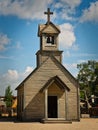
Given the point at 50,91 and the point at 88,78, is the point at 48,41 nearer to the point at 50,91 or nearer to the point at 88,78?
the point at 50,91

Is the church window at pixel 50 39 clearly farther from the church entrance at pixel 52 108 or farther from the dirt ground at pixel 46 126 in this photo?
the dirt ground at pixel 46 126

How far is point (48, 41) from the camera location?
111ft

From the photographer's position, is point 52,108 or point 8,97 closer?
point 52,108

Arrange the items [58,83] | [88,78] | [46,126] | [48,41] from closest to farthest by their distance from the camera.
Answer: [46,126], [58,83], [48,41], [88,78]

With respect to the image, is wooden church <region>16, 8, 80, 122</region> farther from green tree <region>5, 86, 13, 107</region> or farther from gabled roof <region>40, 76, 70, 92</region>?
green tree <region>5, 86, 13, 107</region>

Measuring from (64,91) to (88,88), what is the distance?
3290cm

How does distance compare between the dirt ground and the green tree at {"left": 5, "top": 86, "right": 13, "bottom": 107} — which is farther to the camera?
the green tree at {"left": 5, "top": 86, "right": 13, "bottom": 107}

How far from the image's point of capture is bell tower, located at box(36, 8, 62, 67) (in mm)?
32844

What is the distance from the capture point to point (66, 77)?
31578 mm

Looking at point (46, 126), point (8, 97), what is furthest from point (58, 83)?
point (8, 97)

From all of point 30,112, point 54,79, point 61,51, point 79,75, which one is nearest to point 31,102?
point 30,112

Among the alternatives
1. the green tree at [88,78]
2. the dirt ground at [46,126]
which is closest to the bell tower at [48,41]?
the dirt ground at [46,126]

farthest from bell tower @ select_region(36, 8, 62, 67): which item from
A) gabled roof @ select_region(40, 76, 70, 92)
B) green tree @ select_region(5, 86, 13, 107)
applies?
green tree @ select_region(5, 86, 13, 107)

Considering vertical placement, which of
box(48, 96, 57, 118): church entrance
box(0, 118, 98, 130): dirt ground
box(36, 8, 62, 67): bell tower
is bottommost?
box(0, 118, 98, 130): dirt ground
